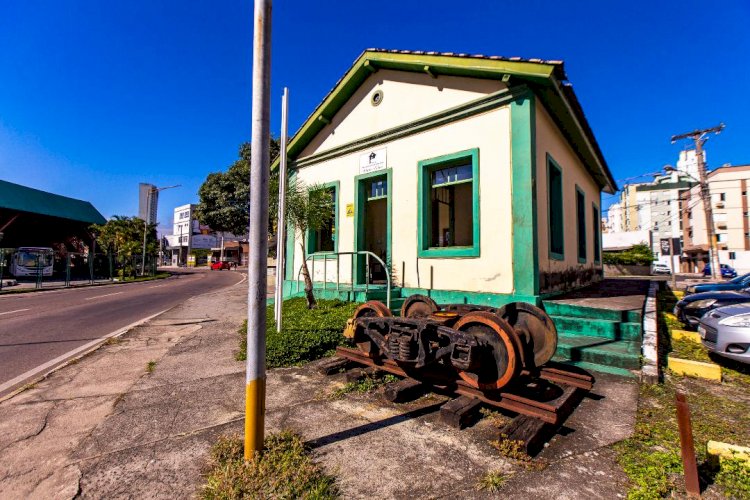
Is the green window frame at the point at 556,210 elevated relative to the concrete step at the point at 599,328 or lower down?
elevated

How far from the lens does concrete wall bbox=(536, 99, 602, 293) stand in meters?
6.84

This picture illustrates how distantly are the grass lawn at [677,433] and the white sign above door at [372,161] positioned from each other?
21.7ft

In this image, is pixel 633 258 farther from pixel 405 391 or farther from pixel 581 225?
pixel 405 391

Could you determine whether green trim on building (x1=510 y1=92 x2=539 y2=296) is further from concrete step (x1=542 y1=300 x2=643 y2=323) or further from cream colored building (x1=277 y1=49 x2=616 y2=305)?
concrete step (x1=542 y1=300 x2=643 y2=323)

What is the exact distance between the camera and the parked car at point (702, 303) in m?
6.20

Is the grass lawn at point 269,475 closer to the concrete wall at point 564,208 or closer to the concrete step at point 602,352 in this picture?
the concrete step at point 602,352

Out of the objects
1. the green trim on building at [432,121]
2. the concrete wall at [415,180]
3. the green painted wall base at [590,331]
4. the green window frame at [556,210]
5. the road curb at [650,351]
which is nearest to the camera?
A: the road curb at [650,351]

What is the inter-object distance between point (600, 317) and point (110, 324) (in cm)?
1096

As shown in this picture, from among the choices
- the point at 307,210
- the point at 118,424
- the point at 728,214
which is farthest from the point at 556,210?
the point at 728,214

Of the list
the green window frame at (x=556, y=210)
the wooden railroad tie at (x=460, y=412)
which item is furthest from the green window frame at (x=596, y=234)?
the wooden railroad tie at (x=460, y=412)

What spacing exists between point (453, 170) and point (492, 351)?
522 centimetres

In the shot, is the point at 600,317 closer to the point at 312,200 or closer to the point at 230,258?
the point at 312,200

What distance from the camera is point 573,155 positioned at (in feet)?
31.8

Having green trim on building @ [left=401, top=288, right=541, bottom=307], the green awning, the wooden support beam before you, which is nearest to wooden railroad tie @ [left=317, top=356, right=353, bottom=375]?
the wooden support beam
